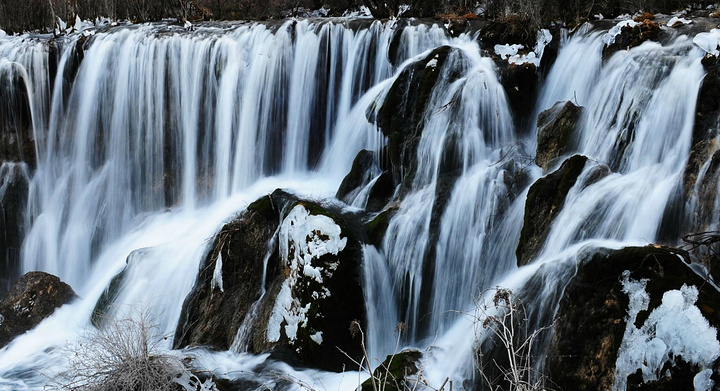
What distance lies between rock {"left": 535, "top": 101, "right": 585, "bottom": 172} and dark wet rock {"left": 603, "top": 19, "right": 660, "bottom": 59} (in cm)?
111

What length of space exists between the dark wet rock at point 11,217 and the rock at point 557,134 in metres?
9.71

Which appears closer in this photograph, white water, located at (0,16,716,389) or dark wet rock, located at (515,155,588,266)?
dark wet rock, located at (515,155,588,266)

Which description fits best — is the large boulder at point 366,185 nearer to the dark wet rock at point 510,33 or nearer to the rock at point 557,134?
the rock at point 557,134

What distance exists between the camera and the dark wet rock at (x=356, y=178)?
30.9 feet

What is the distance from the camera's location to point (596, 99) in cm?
834

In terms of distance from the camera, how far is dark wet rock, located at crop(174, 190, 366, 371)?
7.45 metres

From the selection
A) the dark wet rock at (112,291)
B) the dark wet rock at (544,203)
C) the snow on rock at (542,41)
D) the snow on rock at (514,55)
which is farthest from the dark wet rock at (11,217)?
the snow on rock at (542,41)

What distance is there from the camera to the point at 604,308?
202 inches

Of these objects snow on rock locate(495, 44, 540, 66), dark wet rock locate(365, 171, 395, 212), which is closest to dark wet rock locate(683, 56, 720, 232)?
snow on rock locate(495, 44, 540, 66)

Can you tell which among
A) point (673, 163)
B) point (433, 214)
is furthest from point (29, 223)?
point (673, 163)

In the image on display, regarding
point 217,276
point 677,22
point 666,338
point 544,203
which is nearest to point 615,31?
point 677,22

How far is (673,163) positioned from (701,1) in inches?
227

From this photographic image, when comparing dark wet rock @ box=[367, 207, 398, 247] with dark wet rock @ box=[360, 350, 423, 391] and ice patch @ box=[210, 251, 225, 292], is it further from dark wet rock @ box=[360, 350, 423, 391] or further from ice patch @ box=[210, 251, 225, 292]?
ice patch @ box=[210, 251, 225, 292]

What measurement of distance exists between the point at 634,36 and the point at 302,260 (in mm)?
5354
